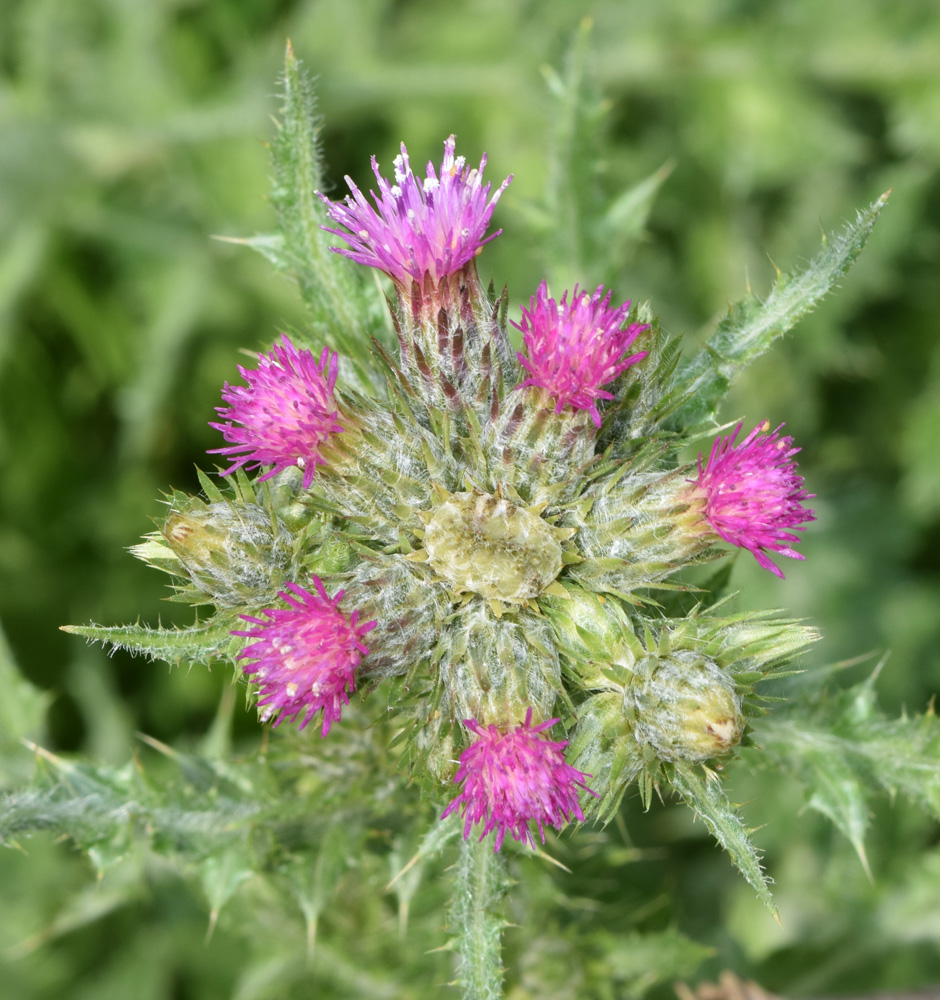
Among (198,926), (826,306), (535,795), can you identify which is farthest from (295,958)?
(826,306)

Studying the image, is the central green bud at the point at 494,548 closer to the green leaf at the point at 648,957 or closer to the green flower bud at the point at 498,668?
the green flower bud at the point at 498,668

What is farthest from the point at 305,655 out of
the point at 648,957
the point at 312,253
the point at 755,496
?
the point at 648,957

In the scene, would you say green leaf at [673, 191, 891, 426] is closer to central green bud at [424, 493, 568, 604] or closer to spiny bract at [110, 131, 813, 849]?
spiny bract at [110, 131, 813, 849]

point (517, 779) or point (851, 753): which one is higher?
point (851, 753)

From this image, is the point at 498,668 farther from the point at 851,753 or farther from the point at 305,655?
the point at 851,753

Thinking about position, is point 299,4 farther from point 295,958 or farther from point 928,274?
point 295,958

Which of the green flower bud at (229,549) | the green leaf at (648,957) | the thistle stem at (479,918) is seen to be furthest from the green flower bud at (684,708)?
the green leaf at (648,957)
